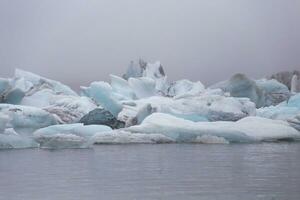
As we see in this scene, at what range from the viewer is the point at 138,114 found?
14.9 meters

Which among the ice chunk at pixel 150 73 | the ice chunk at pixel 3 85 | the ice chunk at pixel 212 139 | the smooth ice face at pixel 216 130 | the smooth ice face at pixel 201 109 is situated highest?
the ice chunk at pixel 150 73

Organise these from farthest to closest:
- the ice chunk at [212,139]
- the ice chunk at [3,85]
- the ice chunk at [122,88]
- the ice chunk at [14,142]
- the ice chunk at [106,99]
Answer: the ice chunk at [122,88]
the ice chunk at [3,85]
the ice chunk at [106,99]
the ice chunk at [212,139]
the ice chunk at [14,142]

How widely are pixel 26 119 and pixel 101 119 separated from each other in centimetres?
239

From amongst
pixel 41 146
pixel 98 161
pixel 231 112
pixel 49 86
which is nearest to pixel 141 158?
pixel 98 161

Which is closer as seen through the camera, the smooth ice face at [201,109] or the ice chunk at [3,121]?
the ice chunk at [3,121]

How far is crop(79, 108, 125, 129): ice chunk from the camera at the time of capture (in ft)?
49.6

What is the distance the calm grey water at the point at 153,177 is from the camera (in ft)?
15.8

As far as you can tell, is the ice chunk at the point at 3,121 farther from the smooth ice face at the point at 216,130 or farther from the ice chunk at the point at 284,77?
the ice chunk at the point at 284,77

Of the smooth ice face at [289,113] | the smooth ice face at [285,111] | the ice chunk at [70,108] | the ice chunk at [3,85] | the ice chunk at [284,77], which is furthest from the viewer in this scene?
the ice chunk at [284,77]

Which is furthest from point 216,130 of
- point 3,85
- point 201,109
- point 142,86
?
point 3,85

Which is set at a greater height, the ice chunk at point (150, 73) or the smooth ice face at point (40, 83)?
the ice chunk at point (150, 73)

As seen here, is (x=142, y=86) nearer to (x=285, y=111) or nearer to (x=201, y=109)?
(x=201, y=109)

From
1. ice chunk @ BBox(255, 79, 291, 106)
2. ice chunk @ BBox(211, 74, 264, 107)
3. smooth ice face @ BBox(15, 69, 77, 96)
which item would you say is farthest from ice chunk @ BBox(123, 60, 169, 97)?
ice chunk @ BBox(211, 74, 264, 107)

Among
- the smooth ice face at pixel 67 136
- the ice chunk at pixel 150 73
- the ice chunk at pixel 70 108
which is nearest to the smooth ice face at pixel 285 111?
the smooth ice face at pixel 67 136
